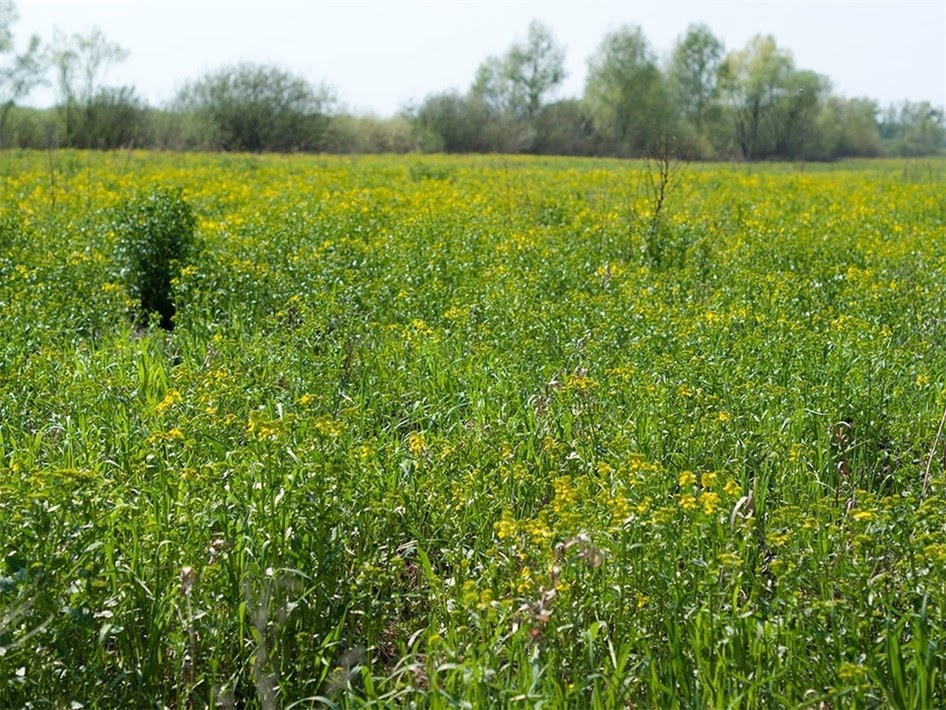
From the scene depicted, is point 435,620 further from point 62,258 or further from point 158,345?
point 62,258

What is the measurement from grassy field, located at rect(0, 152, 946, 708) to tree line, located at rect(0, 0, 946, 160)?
15.0 feet

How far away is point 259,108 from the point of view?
173 feet

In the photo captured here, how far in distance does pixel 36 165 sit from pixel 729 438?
2112 cm

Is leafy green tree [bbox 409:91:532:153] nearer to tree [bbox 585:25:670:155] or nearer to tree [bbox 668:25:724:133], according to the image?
tree [bbox 585:25:670:155]

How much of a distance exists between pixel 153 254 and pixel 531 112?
8754 cm

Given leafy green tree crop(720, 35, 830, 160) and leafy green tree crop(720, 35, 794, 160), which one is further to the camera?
leafy green tree crop(720, 35, 794, 160)

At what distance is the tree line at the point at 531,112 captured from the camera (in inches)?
1740

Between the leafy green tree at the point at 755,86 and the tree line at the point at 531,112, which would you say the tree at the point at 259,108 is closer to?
the tree line at the point at 531,112

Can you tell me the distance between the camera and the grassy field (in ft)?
11.1

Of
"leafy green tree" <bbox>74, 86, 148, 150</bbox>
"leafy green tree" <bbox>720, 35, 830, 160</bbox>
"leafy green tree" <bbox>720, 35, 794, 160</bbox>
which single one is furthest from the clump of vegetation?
"leafy green tree" <bbox>720, 35, 794, 160</bbox>

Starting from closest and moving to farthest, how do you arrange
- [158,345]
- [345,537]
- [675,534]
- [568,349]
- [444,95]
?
[675,534]
[345,537]
[568,349]
[158,345]
[444,95]

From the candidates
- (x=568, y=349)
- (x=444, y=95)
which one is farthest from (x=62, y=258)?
(x=444, y=95)

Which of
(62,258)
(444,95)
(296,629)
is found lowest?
(296,629)

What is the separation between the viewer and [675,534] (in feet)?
12.2
